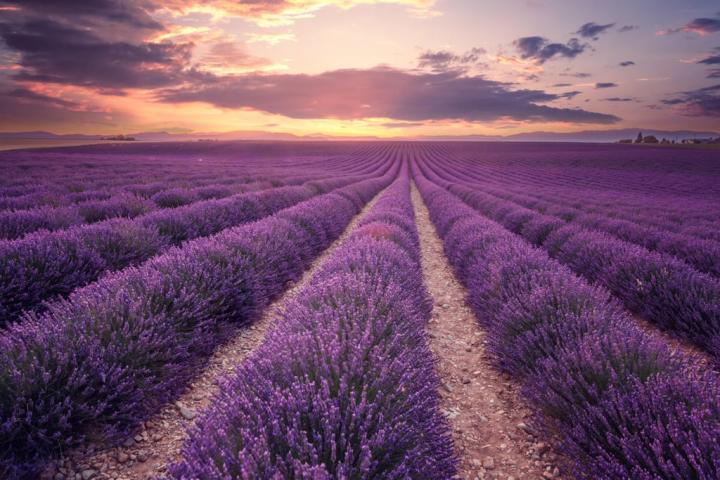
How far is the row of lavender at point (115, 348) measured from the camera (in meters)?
1.94

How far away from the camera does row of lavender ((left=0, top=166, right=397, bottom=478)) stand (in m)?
1.94

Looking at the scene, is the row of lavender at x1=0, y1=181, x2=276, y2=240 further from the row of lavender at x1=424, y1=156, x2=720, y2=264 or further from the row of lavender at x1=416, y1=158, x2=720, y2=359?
the row of lavender at x1=424, y1=156, x2=720, y2=264

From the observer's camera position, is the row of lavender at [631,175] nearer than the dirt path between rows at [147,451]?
No

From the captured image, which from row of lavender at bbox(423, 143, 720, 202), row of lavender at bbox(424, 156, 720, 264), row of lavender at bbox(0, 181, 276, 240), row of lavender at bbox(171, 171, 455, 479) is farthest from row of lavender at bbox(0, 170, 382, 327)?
row of lavender at bbox(423, 143, 720, 202)

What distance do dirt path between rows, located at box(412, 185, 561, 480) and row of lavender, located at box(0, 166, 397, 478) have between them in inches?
84.2

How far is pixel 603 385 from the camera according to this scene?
209cm

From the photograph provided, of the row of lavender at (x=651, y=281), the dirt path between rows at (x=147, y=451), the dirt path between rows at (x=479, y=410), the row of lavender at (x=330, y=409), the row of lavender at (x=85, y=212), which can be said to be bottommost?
the dirt path between rows at (x=479, y=410)

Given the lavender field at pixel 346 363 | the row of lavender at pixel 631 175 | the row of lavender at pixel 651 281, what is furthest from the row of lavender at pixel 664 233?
the row of lavender at pixel 631 175

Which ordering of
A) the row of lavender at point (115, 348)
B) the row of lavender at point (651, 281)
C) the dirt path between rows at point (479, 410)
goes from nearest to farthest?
the row of lavender at point (115, 348)
the dirt path between rows at point (479, 410)
the row of lavender at point (651, 281)

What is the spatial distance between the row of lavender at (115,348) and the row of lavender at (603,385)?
2680mm

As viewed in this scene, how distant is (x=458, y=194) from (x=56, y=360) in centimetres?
1486

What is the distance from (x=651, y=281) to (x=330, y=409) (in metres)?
4.71

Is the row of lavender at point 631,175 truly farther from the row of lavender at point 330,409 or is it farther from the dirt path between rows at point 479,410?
the row of lavender at point 330,409

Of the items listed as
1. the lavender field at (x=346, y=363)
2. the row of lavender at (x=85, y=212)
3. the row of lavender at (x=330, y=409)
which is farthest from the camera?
the row of lavender at (x=85, y=212)
